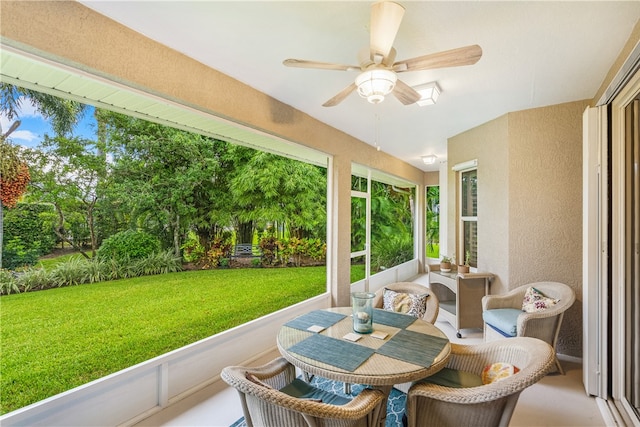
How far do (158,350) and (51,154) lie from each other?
7.69 ft

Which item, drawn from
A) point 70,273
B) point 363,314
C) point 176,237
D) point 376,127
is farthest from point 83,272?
point 376,127

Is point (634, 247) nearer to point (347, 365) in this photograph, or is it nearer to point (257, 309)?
point (347, 365)

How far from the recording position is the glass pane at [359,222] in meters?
5.16

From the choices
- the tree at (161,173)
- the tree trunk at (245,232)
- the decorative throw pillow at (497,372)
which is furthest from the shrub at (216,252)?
the decorative throw pillow at (497,372)

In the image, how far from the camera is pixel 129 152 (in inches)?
149

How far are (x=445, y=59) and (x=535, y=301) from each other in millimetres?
2514

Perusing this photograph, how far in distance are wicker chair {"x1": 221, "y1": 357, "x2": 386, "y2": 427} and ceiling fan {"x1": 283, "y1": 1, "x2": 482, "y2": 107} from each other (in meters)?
1.61

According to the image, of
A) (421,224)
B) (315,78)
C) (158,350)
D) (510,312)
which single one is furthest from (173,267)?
(421,224)

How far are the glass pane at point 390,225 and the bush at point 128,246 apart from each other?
12.9 ft

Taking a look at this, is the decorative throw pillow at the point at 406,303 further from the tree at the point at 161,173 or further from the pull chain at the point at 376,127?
the tree at the point at 161,173

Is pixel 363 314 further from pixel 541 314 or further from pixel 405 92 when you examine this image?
pixel 541 314

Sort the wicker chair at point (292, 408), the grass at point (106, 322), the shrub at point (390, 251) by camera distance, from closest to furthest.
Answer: the wicker chair at point (292, 408), the grass at point (106, 322), the shrub at point (390, 251)

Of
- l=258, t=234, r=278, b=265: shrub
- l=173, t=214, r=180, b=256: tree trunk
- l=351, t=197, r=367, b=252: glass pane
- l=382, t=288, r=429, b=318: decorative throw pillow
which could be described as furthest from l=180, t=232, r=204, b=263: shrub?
l=382, t=288, r=429, b=318: decorative throw pillow

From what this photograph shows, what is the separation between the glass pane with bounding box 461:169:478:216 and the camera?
4027 mm
